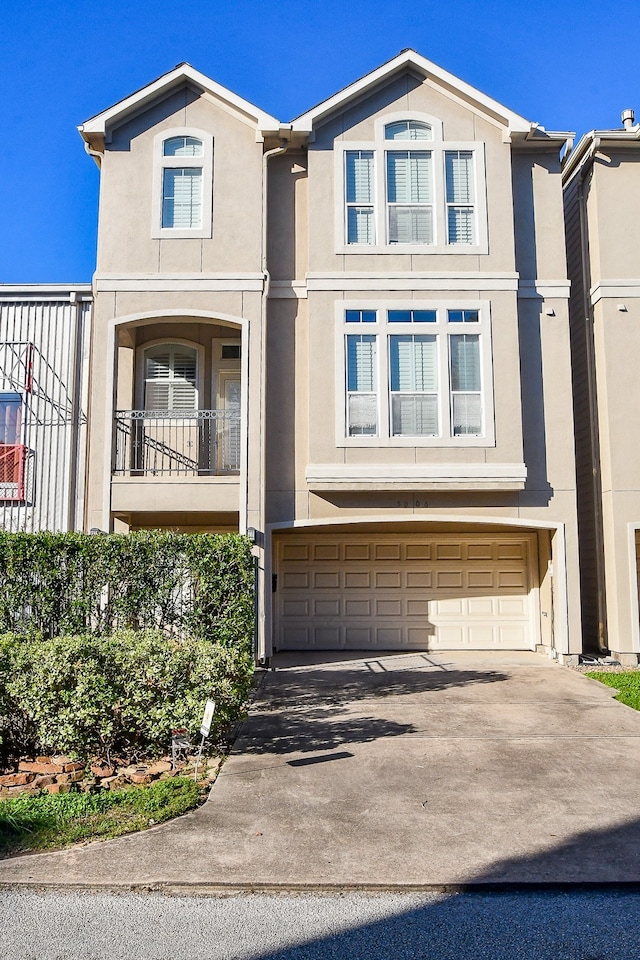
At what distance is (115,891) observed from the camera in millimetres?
4426

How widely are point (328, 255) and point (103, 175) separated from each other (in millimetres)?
4268

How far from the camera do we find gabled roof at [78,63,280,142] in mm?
12984

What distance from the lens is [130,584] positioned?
9250 millimetres

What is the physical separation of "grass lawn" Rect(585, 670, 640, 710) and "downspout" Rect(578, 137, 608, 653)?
5.10ft

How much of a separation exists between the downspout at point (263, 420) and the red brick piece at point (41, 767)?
18.2 ft

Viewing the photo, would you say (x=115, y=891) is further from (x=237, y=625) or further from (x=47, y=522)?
(x=47, y=522)

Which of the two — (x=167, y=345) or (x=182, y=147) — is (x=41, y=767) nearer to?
(x=167, y=345)

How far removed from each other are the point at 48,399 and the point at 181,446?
9.18 ft

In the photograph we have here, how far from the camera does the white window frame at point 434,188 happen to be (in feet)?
42.7

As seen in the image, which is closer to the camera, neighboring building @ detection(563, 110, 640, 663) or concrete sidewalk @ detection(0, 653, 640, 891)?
concrete sidewalk @ detection(0, 653, 640, 891)

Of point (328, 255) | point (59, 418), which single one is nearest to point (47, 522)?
point (59, 418)

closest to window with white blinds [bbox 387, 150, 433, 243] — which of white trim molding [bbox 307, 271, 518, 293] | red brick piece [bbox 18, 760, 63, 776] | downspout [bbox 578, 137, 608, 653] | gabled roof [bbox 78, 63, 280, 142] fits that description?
white trim molding [bbox 307, 271, 518, 293]

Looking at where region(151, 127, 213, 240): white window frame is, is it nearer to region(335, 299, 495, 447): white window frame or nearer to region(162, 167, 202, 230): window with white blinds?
region(162, 167, 202, 230): window with white blinds

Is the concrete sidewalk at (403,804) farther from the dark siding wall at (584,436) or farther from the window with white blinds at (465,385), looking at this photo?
the window with white blinds at (465,385)
